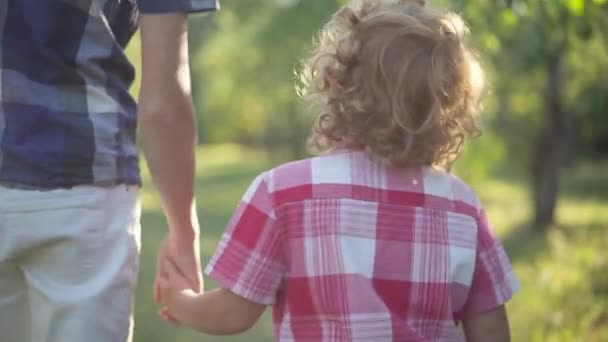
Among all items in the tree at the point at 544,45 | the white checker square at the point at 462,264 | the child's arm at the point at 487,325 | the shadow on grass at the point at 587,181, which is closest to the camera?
the white checker square at the point at 462,264

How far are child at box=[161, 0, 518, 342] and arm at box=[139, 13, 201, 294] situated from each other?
142mm

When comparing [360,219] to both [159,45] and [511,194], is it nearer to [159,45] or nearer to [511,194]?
[159,45]

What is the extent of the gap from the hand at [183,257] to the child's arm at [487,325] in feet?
1.94

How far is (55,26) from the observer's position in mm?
2434

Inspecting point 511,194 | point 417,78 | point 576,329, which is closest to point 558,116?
point 511,194

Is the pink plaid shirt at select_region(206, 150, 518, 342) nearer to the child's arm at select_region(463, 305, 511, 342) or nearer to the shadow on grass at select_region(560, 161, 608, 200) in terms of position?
the child's arm at select_region(463, 305, 511, 342)

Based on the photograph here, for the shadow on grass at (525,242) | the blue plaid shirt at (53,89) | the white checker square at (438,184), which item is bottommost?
the shadow on grass at (525,242)

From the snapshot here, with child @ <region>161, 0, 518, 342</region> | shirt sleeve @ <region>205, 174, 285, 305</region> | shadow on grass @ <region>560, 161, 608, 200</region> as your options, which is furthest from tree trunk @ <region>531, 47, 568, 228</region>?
shirt sleeve @ <region>205, 174, 285, 305</region>

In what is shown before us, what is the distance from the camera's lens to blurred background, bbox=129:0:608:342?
661cm

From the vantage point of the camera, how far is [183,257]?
2.70 m

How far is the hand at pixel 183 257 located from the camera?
2684mm

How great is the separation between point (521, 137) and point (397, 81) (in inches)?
938

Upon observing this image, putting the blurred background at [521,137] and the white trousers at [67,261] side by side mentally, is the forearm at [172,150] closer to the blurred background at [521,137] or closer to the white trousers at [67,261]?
the white trousers at [67,261]

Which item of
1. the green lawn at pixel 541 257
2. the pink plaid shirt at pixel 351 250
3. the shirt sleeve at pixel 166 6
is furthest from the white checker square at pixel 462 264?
the green lawn at pixel 541 257
